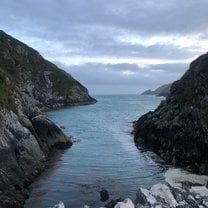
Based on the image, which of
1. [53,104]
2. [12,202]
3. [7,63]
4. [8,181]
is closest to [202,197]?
[12,202]

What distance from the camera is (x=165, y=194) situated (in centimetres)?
2689

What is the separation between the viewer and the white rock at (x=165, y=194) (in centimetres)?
2644

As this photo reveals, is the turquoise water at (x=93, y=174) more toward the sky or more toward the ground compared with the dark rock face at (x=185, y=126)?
more toward the ground

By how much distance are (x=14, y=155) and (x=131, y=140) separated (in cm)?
3479

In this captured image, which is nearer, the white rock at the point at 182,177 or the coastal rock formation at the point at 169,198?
the coastal rock formation at the point at 169,198

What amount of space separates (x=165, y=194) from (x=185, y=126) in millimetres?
31448

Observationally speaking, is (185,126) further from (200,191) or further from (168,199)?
(168,199)

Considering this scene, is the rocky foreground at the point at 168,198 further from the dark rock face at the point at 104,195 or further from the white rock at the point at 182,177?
the white rock at the point at 182,177

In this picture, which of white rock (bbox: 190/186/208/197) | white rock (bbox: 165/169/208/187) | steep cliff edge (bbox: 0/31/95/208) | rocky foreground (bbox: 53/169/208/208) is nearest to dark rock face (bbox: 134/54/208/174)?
white rock (bbox: 165/169/208/187)

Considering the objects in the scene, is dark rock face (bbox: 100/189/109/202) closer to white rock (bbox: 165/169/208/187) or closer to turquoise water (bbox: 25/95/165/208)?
turquoise water (bbox: 25/95/165/208)

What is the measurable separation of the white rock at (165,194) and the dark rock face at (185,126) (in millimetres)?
22669

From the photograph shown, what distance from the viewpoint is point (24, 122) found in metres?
57.9

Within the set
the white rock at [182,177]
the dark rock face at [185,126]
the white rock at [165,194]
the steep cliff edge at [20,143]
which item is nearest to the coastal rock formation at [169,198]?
the white rock at [165,194]

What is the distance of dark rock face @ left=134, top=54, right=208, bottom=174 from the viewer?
53.1 m
